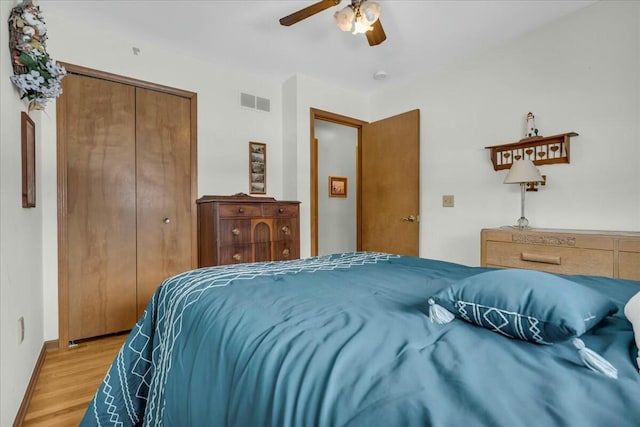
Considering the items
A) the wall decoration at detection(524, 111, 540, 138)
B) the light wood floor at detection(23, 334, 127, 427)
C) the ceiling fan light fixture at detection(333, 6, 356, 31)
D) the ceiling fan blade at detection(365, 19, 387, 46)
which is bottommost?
the light wood floor at detection(23, 334, 127, 427)

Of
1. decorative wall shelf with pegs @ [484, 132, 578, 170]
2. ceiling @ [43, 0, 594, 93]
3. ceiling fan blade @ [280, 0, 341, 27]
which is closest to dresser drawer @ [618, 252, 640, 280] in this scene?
decorative wall shelf with pegs @ [484, 132, 578, 170]

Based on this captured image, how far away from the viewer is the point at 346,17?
1875 millimetres

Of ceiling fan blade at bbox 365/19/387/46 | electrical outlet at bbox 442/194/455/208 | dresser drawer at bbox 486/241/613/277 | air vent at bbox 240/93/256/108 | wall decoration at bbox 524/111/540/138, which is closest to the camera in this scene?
dresser drawer at bbox 486/241/613/277

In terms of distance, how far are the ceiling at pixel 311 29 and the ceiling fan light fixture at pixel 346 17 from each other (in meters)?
0.39

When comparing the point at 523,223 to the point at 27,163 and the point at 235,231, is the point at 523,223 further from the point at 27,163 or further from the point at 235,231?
the point at 27,163

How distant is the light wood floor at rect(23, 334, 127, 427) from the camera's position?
62.6 inches

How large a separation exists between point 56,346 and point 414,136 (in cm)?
367

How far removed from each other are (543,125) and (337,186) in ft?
9.08

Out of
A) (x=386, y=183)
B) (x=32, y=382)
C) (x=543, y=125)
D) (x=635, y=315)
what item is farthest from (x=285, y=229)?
(x=635, y=315)

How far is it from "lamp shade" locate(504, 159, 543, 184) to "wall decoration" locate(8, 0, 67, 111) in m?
3.03

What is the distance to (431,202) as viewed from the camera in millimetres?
3293

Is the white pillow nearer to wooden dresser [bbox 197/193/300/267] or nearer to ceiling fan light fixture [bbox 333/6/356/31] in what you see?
ceiling fan light fixture [bbox 333/6/356/31]

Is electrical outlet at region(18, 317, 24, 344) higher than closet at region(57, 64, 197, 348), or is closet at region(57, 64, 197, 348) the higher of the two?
closet at region(57, 64, 197, 348)

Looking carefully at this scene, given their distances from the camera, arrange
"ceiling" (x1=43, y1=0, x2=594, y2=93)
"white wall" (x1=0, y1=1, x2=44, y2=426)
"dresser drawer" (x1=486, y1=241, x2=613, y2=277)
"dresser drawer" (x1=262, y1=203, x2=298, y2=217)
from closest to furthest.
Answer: "white wall" (x1=0, y1=1, x2=44, y2=426) → "dresser drawer" (x1=486, y1=241, x2=613, y2=277) → "ceiling" (x1=43, y1=0, x2=594, y2=93) → "dresser drawer" (x1=262, y1=203, x2=298, y2=217)
